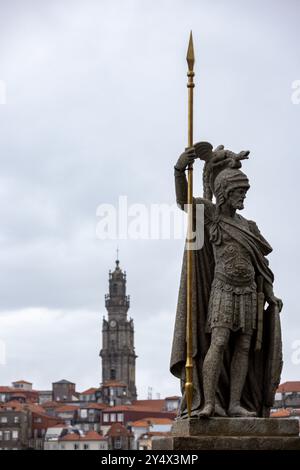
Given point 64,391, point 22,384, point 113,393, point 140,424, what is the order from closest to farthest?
point 140,424 → point 113,393 → point 64,391 → point 22,384

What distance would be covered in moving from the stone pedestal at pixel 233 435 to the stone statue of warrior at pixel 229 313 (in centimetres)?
20

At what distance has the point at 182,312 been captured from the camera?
12.0 m

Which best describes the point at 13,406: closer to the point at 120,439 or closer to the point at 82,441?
the point at 82,441

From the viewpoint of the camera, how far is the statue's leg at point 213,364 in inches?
453

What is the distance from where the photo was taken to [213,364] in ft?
38.0

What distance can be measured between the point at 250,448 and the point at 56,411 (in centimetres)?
14947

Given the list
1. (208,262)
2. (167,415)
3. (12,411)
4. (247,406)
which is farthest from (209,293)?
(167,415)

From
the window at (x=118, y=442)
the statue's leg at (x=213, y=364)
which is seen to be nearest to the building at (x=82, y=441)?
the window at (x=118, y=442)

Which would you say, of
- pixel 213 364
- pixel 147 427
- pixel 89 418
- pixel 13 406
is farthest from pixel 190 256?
pixel 89 418

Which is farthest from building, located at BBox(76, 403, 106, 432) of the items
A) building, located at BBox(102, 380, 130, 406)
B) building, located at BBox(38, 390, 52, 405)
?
building, located at BBox(38, 390, 52, 405)

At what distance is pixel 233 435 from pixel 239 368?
823 mm

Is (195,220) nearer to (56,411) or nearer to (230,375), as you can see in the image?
(230,375)

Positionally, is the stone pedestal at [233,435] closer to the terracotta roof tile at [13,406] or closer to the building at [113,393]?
the terracotta roof tile at [13,406]

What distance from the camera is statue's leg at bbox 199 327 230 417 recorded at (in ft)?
37.7
